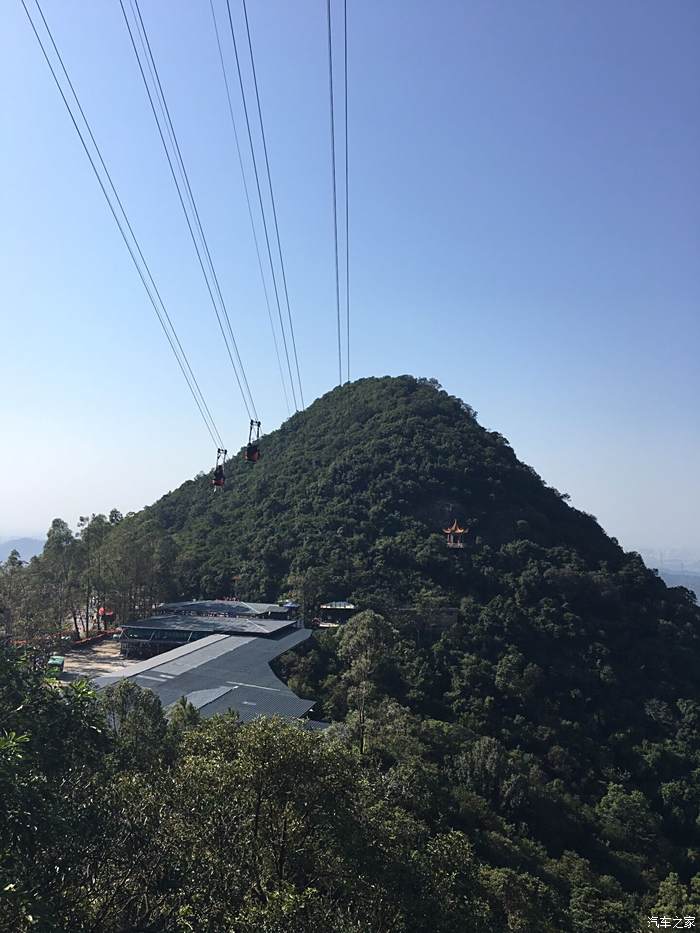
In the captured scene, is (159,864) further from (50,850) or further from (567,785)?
(567,785)

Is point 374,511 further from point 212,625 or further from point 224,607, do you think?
point 212,625

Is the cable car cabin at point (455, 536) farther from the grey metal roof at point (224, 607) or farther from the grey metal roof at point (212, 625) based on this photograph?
the grey metal roof at point (212, 625)

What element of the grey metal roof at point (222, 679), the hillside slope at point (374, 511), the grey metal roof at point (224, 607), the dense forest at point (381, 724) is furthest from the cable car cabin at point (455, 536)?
the grey metal roof at point (222, 679)

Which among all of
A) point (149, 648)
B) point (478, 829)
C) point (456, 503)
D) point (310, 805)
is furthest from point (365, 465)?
point (310, 805)

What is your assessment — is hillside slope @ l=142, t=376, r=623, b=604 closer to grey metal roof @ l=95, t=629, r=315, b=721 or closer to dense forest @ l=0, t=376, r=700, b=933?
dense forest @ l=0, t=376, r=700, b=933

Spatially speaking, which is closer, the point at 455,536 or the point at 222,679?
the point at 222,679

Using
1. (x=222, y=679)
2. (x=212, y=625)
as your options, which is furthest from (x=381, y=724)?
(x=212, y=625)
